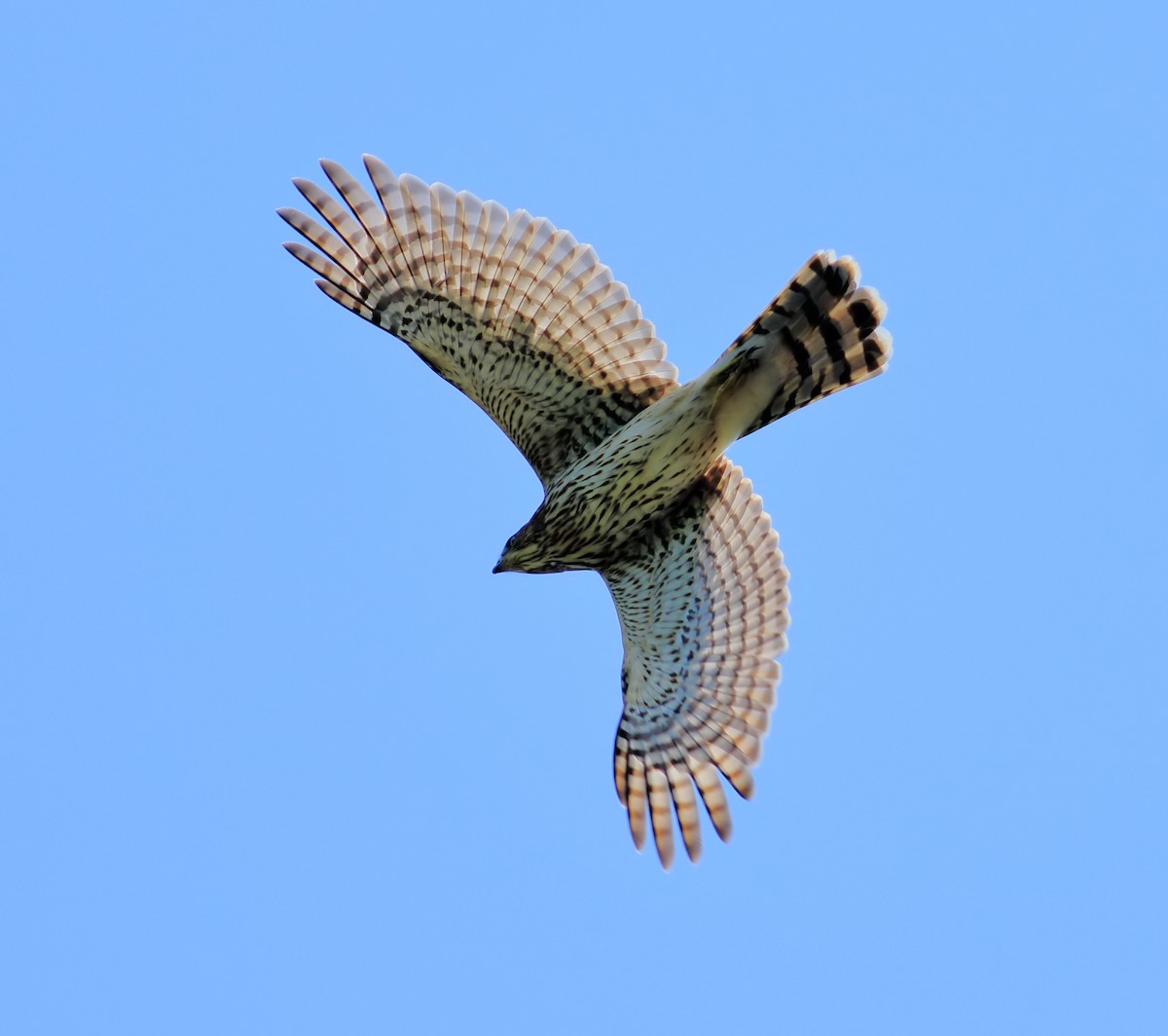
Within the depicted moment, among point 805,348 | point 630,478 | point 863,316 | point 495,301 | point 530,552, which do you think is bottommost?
point 530,552

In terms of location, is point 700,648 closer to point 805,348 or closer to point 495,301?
point 805,348

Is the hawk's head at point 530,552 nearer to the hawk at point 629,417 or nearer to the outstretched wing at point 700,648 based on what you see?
the hawk at point 629,417

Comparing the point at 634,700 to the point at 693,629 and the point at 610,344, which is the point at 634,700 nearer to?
the point at 693,629

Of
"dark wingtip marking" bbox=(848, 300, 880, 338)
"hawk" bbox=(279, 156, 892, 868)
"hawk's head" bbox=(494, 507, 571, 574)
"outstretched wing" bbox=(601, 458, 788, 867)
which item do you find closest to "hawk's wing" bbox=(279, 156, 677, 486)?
"hawk" bbox=(279, 156, 892, 868)

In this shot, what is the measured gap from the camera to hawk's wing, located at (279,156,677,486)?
9.73 m

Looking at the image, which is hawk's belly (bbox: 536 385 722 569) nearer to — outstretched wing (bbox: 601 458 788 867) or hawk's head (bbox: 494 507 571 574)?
hawk's head (bbox: 494 507 571 574)

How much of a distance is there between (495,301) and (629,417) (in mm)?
973

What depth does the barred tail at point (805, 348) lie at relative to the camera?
911 cm

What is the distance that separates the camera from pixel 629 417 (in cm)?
984

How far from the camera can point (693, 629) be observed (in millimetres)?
10234

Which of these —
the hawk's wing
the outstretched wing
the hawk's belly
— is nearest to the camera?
the hawk's belly

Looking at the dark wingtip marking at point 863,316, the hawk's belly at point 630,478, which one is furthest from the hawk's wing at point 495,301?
the dark wingtip marking at point 863,316

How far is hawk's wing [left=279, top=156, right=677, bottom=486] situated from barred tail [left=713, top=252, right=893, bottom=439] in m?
0.55

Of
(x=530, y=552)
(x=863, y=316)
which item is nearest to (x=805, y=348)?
(x=863, y=316)
